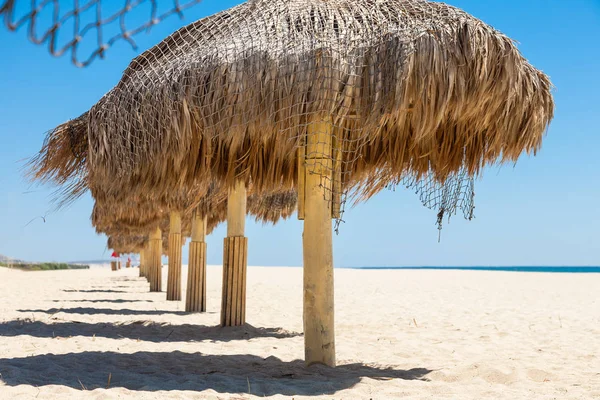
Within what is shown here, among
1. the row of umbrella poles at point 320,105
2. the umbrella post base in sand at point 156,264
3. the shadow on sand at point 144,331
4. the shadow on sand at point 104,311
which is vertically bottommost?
the shadow on sand at point 104,311

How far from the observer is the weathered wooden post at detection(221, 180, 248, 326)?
6.84 m

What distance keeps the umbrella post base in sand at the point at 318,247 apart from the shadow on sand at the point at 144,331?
2.11m

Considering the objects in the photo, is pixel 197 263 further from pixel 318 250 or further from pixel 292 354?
pixel 318 250

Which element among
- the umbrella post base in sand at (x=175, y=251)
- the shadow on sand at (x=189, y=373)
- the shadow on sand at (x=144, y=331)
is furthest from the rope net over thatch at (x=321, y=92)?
the umbrella post base in sand at (x=175, y=251)

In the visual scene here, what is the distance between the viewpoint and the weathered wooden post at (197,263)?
29.5 feet

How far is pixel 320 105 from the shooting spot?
3916 millimetres

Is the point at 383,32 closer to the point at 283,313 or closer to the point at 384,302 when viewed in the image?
the point at 283,313

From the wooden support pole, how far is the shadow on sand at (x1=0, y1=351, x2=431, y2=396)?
0.63 ft

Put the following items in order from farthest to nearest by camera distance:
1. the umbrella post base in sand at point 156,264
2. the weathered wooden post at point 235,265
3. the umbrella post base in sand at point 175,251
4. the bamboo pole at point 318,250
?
the umbrella post base in sand at point 156,264 → the umbrella post base in sand at point 175,251 → the weathered wooden post at point 235,265 → the bamboo pole at point 318,250

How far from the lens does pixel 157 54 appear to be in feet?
15.7

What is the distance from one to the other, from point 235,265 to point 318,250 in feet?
8.69

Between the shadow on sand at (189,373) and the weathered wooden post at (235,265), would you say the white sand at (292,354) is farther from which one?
the weathered wooden post at (235,265)

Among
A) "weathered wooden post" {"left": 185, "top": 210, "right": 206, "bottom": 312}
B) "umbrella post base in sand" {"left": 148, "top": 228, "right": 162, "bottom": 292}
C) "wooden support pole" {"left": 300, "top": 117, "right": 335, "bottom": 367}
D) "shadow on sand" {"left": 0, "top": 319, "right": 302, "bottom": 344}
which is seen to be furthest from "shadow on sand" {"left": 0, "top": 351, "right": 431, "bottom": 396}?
"umbrella post base in sand" {"left": 148, "top": 228, "right": 162, "bottom": 292}

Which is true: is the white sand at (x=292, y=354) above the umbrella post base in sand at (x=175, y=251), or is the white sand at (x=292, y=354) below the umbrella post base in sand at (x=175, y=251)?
→ below
